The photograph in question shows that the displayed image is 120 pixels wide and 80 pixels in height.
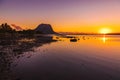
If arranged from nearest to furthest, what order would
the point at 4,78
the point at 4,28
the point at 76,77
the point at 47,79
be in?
1. the point at 4,78
2. the point at 47,79
3. the point at 76,77
4. the point at 4,28

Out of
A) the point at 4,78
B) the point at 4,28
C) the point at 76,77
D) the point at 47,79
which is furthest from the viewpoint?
the point at 4,28

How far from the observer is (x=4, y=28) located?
17438 centimetres

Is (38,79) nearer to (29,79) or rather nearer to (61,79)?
(29,79)

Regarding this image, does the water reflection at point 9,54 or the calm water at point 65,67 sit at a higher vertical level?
the water reflection at point 9,54

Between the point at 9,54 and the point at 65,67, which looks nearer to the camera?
the point at 65,67

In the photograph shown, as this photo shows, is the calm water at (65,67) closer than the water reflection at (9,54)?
No

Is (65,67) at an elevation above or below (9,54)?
below

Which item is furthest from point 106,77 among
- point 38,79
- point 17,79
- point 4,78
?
point 4,78

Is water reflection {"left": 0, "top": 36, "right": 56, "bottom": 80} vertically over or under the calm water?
over

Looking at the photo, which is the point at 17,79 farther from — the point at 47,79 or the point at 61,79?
the point at 61,79

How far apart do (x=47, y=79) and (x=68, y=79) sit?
6.83 ft

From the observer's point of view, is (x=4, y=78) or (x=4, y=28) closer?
(x=4, y=78)

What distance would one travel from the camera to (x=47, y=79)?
1517 centimetres

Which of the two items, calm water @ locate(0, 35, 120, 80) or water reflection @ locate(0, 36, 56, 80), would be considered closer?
water reflection @ locate(0, 36, 56, 80)
